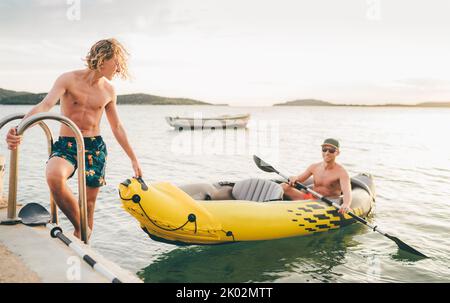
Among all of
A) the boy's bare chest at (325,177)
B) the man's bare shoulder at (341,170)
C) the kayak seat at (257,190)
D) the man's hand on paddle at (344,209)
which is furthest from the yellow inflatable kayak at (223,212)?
the man's bare shoulder at (341,170)

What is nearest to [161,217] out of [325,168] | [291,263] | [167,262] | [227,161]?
[167,262]

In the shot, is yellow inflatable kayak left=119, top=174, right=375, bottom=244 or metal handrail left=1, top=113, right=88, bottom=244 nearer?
metal handrail left=1, top=113, right=88, bottom=244

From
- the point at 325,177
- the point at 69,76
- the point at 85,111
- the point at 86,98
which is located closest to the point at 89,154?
the point at 85,111

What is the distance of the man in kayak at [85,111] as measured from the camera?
13.6 ft

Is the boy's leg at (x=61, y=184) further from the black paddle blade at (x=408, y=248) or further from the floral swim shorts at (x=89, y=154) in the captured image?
the black paddle blade at (x=408, y=248)

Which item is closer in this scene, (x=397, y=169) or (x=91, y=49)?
(x=91, y=49)

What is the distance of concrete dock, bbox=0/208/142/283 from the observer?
3283 millimetres

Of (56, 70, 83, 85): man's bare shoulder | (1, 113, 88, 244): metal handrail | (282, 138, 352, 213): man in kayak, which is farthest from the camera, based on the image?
(282, 138, 352, 213): man in kayak

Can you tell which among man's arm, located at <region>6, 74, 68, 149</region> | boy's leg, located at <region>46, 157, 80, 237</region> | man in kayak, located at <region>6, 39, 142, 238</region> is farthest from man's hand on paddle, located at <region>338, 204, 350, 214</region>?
man's arm, located at <region>6, 74, 68, 149</region>

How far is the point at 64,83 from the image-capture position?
429 centimetres

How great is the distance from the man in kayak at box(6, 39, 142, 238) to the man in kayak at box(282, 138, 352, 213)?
3.85 m

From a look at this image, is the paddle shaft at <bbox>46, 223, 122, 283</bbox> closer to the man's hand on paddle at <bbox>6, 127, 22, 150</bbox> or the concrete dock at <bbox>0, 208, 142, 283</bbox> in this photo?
the concrete dock at <bbox>0, 208, 142, 283</bbox>
